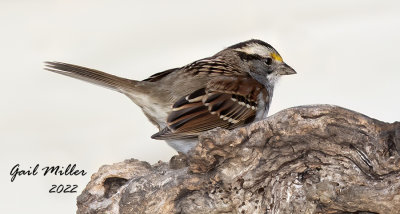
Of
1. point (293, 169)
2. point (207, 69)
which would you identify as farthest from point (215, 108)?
point (293, 169)

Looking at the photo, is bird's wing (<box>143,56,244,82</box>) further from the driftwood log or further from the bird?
the driftwood log

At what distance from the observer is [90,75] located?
11.5ft

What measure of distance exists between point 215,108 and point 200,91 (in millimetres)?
127

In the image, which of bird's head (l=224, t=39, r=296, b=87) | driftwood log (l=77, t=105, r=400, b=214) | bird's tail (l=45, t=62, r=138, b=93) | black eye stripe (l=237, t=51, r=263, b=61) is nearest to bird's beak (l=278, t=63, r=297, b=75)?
bird's head (l=224, t=39, r=296, b=87)

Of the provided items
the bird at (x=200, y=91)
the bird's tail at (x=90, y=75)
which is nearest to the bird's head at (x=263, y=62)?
the bird at (x=200, y=91)

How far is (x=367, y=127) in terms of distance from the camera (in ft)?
9.35

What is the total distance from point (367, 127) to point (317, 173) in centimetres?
29

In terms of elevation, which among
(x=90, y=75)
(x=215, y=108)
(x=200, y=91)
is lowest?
(x=215, y=108)

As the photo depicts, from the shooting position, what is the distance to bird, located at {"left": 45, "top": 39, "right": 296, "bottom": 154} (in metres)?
3.46

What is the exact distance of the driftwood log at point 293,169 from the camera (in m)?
2.83

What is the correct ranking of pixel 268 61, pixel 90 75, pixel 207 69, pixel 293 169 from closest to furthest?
pixel 293 169 → pixel 90 75 → pixel 207 69 → pixel 268 61

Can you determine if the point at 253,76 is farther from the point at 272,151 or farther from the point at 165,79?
the point at 272,151

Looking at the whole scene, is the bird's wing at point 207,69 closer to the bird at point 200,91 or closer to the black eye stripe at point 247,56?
the bird at point 200,91

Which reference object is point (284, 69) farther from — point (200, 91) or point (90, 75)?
point (90, 75)
